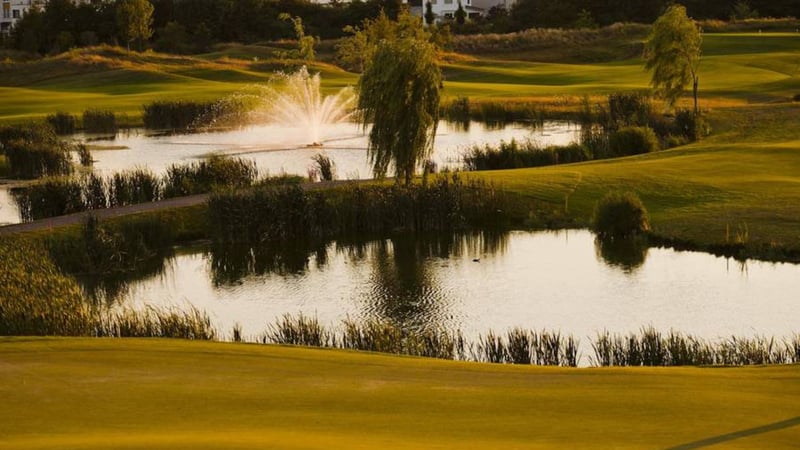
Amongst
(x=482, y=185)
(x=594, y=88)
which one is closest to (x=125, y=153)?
(x=482, y=185)

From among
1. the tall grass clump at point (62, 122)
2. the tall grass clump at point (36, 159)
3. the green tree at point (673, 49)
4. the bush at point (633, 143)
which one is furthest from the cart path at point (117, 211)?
the tall grass clump at point (62, 122)

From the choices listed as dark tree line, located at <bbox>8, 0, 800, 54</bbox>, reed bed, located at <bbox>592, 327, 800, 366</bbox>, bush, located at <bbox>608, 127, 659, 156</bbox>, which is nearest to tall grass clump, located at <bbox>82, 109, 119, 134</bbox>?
bush, located at <bbox>608, 127, 659, 156</bbox>

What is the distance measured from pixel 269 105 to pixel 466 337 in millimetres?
47703

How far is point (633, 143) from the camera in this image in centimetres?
4725

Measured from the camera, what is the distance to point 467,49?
104688 mm

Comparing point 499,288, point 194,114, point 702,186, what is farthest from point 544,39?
point 499,288

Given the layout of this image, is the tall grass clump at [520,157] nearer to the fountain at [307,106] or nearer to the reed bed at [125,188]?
the reed bed at [125,188]

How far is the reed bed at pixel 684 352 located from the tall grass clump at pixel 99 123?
45643mm

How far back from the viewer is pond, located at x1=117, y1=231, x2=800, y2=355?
25.0 meters

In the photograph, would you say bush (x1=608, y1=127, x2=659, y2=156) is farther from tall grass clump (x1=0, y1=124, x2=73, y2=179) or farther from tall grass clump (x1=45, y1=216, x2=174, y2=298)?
tall grass clump (x1=0, y1=124, x2=73, y2=179)

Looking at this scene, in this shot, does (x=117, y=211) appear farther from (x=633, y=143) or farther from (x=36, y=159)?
(x=633, y=143)

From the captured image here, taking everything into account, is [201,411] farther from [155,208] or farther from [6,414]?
[155,208]

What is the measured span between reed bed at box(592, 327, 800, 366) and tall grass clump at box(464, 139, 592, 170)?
23016 millimetres

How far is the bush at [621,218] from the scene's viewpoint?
33.5 metres
